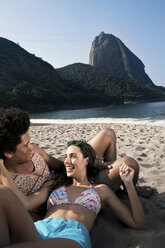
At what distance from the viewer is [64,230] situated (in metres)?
1.68

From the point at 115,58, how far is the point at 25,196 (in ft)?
470

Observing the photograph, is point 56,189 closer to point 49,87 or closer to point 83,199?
point 83,199

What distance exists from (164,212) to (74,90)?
67.1 meters

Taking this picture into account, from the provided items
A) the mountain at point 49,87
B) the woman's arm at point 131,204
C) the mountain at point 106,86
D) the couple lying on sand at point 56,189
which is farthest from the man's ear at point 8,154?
the mountain at point 106,86

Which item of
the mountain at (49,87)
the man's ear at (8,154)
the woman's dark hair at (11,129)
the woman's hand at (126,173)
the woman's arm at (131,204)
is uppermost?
the mountain at (49,87)

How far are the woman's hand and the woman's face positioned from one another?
390 mm

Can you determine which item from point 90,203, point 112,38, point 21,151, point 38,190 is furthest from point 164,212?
point 112,38

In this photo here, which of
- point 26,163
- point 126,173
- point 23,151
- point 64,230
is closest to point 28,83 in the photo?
point 26,163

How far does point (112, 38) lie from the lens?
146875 millimetres

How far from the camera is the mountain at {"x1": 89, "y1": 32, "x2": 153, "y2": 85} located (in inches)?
5354

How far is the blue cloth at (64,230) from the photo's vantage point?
5.24 feet

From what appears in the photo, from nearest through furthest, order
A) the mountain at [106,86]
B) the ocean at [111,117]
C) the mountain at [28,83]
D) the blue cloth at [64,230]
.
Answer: the blue cloth at [64,230] < the ocean at [111,117] < the mountain at [28,83] < the mountain at [106,86]

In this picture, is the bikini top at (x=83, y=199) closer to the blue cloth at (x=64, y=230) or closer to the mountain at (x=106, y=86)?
the blue cloth at (x=64, y=230)

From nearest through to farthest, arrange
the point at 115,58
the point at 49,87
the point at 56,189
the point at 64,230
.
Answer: the point at 64,230
the point at 56,189
the point at 49,87
the point at 115,58
